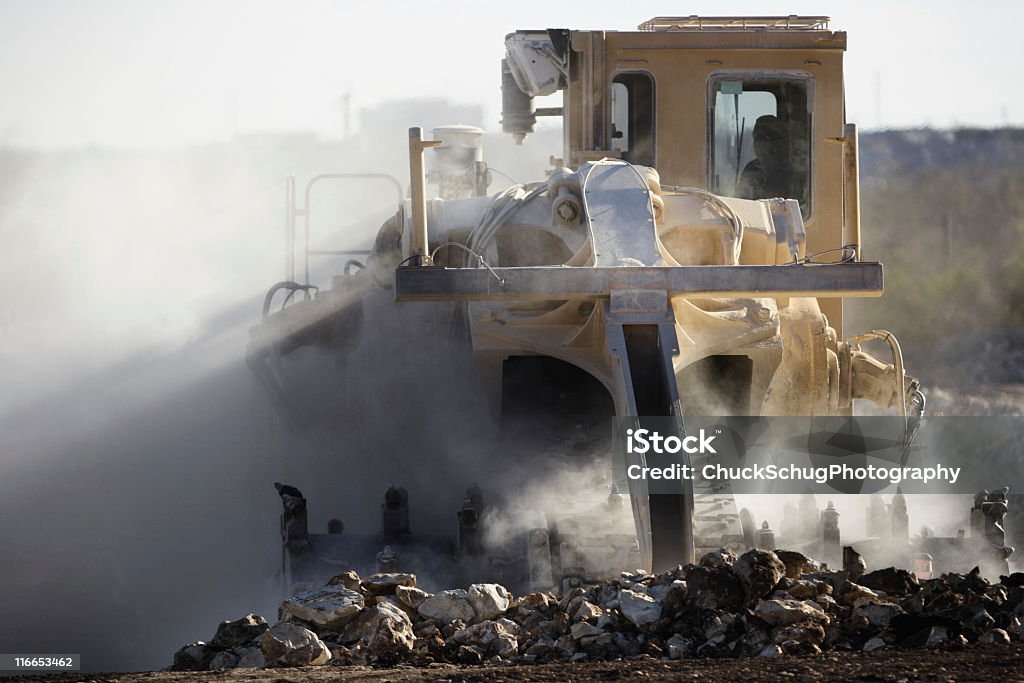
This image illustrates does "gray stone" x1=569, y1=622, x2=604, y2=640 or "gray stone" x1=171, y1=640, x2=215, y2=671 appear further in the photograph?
"gray stone" x1=171, y1=640, x2=215, y2=671

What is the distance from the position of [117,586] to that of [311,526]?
3.92 feet

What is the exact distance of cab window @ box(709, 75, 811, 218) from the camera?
38.8 feet

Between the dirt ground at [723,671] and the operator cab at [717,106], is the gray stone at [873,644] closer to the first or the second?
the dirt ground at [723,671]

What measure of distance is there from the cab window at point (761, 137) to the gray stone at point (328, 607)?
5.34 metres

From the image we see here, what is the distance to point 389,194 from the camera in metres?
25.4

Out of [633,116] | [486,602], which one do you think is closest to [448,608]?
[486,602]

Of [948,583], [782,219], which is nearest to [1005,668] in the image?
[948,583]

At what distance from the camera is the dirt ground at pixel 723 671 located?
607 centimetres

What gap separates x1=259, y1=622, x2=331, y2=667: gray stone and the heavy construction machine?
1.74 metres

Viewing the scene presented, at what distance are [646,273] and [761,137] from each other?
3.75 metres

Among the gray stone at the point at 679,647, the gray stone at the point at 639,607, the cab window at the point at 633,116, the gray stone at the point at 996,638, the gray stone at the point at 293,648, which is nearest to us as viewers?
the gray stone at the point at 996,638

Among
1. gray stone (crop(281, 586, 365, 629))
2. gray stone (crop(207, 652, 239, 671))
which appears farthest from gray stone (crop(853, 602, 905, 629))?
gray stone (crop(207, 652, 239, 671))

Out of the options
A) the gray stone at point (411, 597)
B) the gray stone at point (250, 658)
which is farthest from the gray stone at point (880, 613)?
the gray stone at point (250, 658)

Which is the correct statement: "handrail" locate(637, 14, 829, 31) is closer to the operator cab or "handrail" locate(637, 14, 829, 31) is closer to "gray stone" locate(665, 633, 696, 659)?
the operator cab
